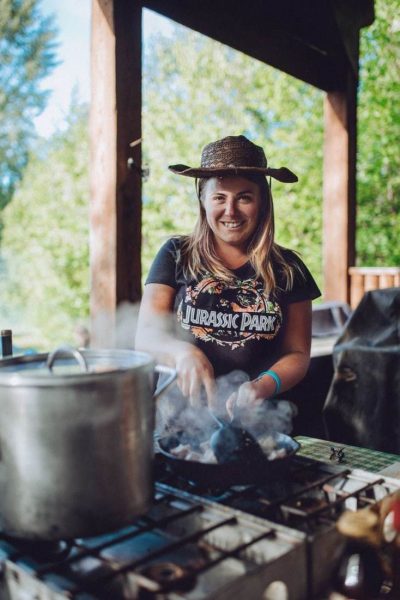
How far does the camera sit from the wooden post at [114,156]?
3.32m

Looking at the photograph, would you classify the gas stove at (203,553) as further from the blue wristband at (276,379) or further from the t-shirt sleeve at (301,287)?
the t-shirt sleeve at (301,287)

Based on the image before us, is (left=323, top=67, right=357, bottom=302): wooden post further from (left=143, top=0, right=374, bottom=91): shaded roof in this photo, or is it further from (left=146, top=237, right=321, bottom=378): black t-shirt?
(left=146, top=237, right=321, bottom=378): black t-shirt

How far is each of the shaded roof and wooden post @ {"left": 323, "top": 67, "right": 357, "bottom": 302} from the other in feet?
0.69

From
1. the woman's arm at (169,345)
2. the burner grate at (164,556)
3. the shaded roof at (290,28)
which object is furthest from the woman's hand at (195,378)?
the shaded roof at (290,28)

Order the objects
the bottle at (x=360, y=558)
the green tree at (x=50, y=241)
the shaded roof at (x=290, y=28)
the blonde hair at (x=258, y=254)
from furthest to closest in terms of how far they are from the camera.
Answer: the green tree at (x=50, y=241) < the shaded roof at (x=290, y=28) < the blonde hair at (x=258, y=254) < the bottle at (x=360, y=558)

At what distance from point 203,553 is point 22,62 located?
11.1 meters

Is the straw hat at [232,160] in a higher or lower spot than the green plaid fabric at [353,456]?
higher

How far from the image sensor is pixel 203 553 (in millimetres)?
926

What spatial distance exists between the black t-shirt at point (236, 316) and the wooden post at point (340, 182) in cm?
432

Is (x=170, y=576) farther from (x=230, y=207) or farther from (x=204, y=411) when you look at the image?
(x=230, y=207)

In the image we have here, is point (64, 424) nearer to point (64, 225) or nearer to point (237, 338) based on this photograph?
point (237, 338)

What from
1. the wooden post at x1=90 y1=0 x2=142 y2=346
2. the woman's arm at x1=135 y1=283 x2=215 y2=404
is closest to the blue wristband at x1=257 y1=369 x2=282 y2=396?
the woman's arm at x1=135 y1=283 x2=215 y2=404

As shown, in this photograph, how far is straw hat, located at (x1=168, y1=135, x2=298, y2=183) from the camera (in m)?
1.91

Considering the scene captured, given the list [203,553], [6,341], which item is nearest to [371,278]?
[6,341]
